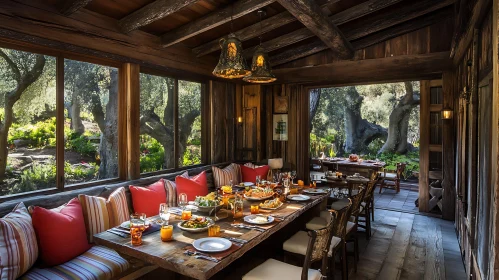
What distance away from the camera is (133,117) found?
3996 millimetres

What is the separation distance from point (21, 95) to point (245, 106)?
3.86 m

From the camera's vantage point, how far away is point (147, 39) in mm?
4141

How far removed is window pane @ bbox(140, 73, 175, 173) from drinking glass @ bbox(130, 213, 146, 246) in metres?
2.10

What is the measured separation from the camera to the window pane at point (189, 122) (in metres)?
4.96

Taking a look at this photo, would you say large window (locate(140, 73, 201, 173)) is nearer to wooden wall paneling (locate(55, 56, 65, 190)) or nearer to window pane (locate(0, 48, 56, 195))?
wooden wall paneling (locate(55, 56, 65, 190))

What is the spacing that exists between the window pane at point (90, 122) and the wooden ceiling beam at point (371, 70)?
333 centimetres

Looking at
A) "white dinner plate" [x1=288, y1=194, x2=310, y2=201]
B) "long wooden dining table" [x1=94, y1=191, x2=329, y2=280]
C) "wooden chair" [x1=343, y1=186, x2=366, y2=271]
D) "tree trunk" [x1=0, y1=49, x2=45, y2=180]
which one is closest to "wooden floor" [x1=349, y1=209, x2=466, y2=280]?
"wooden chair" [x1=343, y1=186, x2=366, y2=271]

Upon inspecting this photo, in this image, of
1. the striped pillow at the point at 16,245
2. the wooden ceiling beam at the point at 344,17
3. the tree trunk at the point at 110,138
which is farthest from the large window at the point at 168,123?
the striped pillow at the point at 16,245

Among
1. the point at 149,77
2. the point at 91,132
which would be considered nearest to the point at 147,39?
the point at 149,77

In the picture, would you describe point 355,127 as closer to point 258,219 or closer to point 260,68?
point 260,68

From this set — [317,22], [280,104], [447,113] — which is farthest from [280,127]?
[447,113]

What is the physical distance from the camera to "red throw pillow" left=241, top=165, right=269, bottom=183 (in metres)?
5.19

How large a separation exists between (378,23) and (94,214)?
453 centimetres

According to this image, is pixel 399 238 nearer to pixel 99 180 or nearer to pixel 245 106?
pixel 245 106
